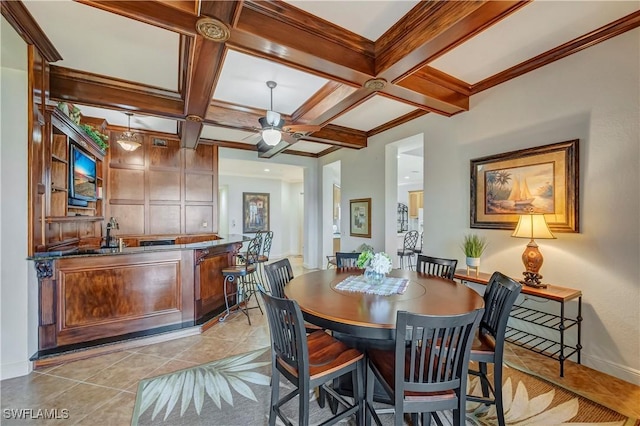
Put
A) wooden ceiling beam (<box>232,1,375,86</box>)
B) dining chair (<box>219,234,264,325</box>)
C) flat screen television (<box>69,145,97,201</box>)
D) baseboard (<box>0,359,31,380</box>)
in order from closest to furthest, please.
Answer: wooden ceiling beam (<box>232,1,375,86</box>) → baseboard (<box>0,359,31,380</box>) → flat screen television (<box>69,145,97,201</box>) → dining chair (<box>219,234,264,325</box>)

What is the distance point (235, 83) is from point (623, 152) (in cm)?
362

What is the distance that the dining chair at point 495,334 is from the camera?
1677 mm

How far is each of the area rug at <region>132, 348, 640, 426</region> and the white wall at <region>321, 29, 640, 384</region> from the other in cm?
70

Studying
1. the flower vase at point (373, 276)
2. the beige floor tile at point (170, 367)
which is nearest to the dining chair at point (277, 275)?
the flower vase at point (373, 276)

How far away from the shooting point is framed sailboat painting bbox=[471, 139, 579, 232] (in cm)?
253

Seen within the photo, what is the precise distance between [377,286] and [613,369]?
2.09 metres

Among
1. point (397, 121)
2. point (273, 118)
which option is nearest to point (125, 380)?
point (273, 118)

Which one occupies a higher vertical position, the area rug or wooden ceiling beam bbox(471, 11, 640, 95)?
wooden ceiling beam bbox(471, 11, 640, 95)

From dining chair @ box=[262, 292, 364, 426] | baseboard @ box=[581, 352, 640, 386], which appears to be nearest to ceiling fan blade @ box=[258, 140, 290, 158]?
dining chair @ box=[262, 292, 364, 426]

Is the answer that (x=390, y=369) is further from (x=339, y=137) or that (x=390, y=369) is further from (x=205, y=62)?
(x=339, y=137)

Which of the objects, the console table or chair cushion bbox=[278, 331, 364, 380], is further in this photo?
the console table

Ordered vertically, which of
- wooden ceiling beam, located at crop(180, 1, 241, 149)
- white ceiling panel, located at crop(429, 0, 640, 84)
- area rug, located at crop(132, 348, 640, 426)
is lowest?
area rug, located at crop(132, 348, 640, 426)

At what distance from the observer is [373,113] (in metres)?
4.17

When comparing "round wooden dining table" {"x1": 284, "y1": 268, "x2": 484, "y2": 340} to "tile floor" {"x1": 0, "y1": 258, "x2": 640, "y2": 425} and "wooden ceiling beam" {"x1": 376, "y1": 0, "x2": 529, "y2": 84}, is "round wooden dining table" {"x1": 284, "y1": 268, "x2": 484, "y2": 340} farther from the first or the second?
"wooden ceiling beam" {"x1": 376, "y1": 0, "x2": 529, "y2": 84}
